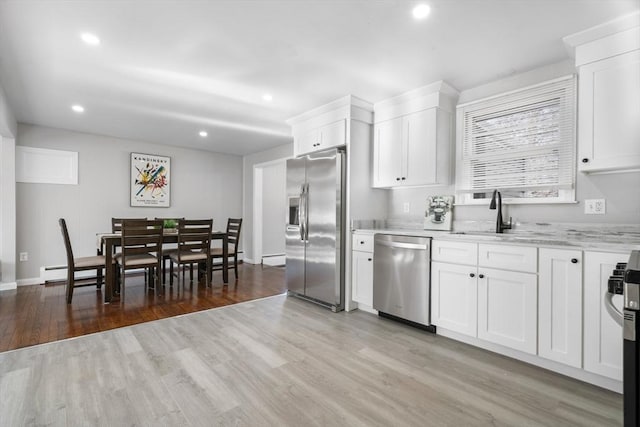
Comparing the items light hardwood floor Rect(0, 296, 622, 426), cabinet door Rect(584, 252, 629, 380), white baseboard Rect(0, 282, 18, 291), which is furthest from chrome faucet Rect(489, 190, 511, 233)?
white baseboard Rect(0, 282, 18, 291)

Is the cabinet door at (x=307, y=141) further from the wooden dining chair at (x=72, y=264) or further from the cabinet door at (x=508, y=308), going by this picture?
the wooden dining chair at (x=72, y=264)

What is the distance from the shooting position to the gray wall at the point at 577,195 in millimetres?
2258

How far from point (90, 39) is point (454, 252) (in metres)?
3.32

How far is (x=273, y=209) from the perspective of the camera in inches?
274

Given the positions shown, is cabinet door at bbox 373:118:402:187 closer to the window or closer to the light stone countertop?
the window

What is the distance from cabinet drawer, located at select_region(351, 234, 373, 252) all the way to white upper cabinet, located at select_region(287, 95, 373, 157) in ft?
3.49

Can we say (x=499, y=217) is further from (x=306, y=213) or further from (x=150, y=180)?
(x=150, y=180)

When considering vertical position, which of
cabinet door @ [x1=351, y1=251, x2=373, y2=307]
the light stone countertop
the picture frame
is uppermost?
the picture frame

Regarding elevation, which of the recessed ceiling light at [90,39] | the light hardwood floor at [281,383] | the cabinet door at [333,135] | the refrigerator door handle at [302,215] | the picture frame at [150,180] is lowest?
the light hardwood floor at [281,383]

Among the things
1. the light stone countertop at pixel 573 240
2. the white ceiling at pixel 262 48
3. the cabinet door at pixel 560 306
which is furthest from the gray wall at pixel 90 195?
the cabinet door at pixel 560 306

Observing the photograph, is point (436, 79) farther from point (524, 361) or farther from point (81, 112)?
point (81, 112)

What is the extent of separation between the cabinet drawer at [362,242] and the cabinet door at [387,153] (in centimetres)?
66

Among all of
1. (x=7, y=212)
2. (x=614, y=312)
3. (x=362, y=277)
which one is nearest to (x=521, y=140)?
(x=362, y=277)

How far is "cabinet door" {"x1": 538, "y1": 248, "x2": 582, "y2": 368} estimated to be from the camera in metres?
2.01
